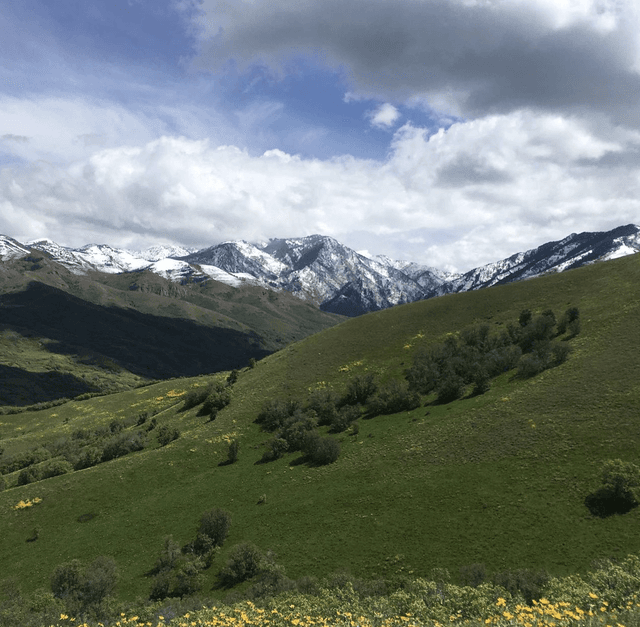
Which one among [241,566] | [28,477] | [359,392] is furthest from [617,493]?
[28,477]

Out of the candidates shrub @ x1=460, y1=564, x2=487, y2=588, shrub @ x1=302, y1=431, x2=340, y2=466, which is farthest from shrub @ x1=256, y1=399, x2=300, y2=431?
shrub @ x1=460, y1=564, x2=487, y2=588

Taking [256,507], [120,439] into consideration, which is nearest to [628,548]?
[256,507]

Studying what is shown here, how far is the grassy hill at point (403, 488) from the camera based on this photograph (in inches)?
1499

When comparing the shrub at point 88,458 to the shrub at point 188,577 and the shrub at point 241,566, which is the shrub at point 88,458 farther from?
the shrub at point 241,566

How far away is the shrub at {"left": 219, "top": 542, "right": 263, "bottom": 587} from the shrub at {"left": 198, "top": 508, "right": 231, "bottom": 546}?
6.31 metres

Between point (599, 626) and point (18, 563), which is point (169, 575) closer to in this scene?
point (18, 563)

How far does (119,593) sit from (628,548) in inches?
1939

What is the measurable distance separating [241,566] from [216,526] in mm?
9352

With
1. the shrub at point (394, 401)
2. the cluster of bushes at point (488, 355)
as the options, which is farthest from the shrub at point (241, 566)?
the cluster of bushes at point (488, 355)

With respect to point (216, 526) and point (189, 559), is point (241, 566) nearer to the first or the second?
point (189, 559)

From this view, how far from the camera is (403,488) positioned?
48.8 metres

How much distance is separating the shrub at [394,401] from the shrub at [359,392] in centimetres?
382

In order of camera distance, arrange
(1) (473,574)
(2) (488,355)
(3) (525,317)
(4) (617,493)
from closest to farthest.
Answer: (1) (473,574) < (4) (617,493) < (2) (488,355) < (3) (525,317)

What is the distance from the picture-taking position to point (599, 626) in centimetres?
998
